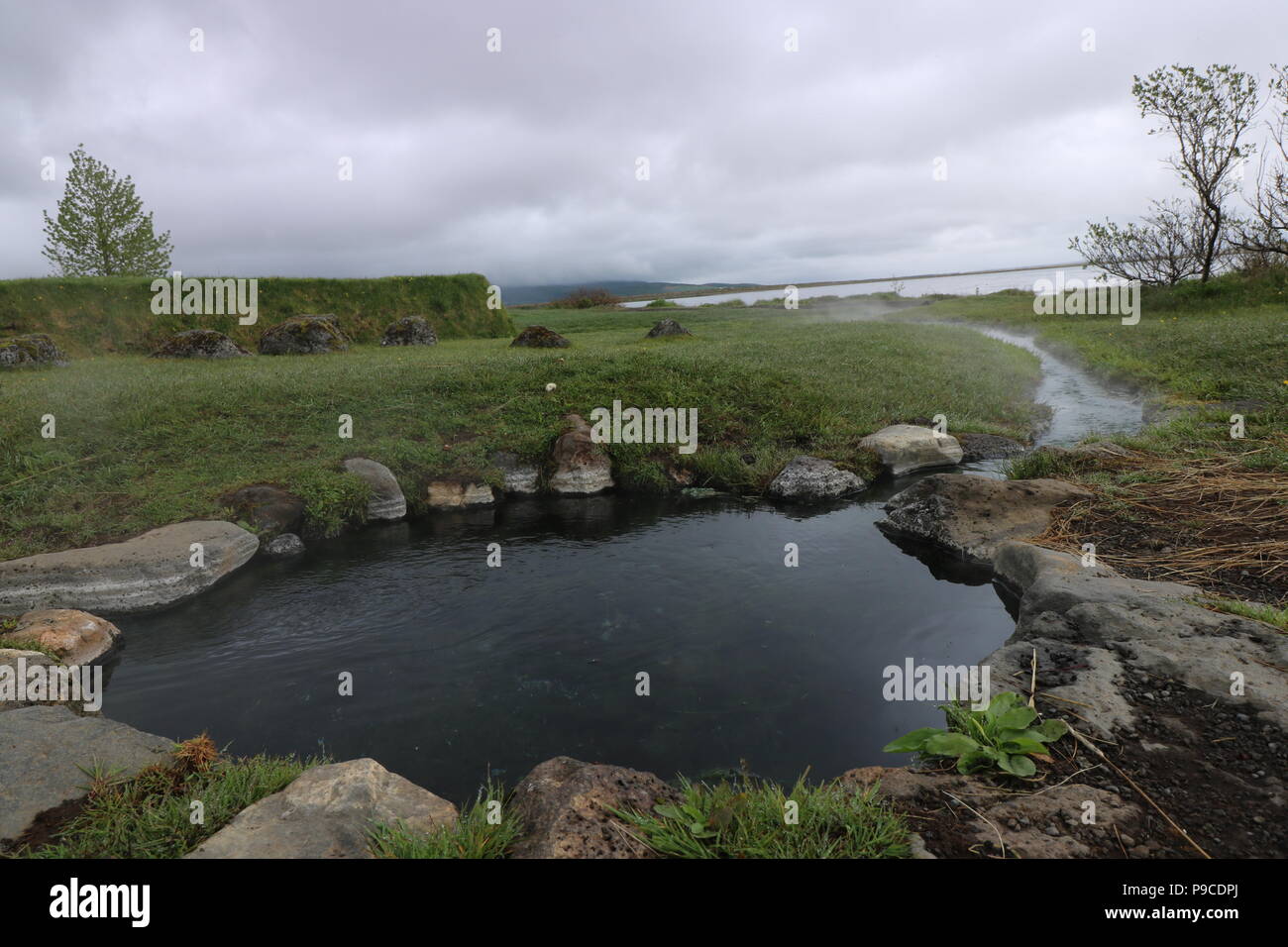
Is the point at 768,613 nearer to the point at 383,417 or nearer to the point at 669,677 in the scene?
the point at 669,677

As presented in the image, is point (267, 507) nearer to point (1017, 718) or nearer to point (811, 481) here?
point (811, 481)

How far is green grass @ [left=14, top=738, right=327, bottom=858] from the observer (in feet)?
11.6

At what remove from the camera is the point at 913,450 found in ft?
44.2

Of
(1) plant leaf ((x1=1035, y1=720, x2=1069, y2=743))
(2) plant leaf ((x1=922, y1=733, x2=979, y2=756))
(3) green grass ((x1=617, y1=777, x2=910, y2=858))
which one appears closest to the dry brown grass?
(1) plant leaf ((x1=1035, y1=720, x2=1069, y2=743))

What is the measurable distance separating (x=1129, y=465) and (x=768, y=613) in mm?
6322

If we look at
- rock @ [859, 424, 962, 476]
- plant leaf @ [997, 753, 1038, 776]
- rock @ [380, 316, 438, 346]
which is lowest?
plant leaf @ [997, 753, 1038, 776]

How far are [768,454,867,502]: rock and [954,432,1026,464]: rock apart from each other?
3137mm

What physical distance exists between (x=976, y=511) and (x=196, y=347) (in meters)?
26.6

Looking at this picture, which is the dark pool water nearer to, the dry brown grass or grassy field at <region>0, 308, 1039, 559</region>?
the dry brown grass

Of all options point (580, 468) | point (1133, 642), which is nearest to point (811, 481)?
point (580, 468)

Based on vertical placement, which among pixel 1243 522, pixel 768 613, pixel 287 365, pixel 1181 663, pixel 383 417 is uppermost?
pixel 287 365

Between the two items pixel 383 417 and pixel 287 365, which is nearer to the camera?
pixel 383 417
